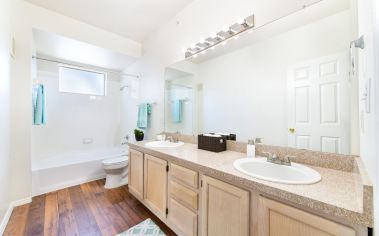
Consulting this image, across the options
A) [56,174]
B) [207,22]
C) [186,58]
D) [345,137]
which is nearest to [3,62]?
[56,174]

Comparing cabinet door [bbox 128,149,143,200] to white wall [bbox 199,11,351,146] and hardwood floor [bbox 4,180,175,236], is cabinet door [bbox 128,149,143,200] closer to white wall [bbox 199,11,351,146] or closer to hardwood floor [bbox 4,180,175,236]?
hardwood floor [bbox 4,180,175,236]

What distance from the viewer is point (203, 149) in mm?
1714

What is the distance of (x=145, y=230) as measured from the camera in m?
1.63

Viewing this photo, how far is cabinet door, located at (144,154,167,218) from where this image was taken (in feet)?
5.21

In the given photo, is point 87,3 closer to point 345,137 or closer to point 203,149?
point 203,149

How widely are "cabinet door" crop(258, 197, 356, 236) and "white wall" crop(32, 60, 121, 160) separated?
12.3ft

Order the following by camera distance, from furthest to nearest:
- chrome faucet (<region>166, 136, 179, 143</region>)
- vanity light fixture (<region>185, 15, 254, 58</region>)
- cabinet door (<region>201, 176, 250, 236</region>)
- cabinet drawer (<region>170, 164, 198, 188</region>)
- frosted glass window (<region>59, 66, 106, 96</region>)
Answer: frosted glass window (<region>59, 66, 106, 96</region>) → chrome faucet (<region>166, 136, 179, 143</region>) → vanity light fixture (<region>185, 15, 254, 58</region>) → cabinet drawer (<region>170, 164, 198, 188</region>) → cabinet door (<region>201, 176, 250, 236</region>)

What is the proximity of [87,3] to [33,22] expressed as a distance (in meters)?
0.79

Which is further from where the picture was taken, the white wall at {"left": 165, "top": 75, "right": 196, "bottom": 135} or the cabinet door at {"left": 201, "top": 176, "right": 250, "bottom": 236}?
the white wall at {"left": 165, "top": 75, "right": 196, "bottom": 135}

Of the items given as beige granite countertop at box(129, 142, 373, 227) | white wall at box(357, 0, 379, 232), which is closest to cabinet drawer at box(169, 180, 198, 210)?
beige granite countertop at box(129, 142, 373, 227)

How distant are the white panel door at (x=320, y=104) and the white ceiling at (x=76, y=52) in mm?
2921

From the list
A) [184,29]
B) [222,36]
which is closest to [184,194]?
[222,36]

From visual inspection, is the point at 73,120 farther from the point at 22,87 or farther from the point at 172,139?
the point at 172,139

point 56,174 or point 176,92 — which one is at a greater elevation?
point 176,92
